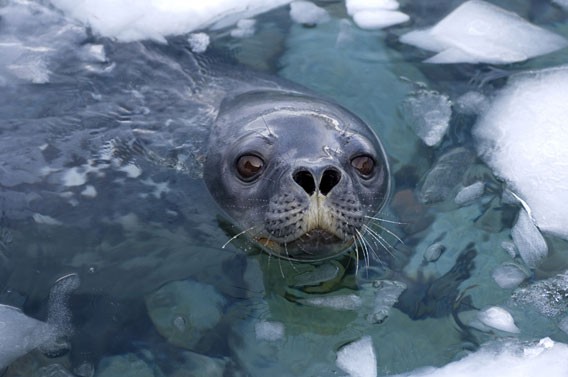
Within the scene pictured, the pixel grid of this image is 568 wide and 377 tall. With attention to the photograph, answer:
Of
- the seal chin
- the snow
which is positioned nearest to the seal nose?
the seal chin

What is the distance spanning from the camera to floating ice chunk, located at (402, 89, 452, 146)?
16.9 feet

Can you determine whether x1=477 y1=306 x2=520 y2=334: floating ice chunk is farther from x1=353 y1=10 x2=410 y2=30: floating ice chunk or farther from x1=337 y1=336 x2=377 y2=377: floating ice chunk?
x1=353 y1=10 x2=410 y2=30: floating ice chunk

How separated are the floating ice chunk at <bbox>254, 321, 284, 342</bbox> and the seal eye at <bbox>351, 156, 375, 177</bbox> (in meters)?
0.74

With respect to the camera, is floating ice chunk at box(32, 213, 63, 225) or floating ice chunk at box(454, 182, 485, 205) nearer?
floating ice chunk at box(32, 213, 63, 225)

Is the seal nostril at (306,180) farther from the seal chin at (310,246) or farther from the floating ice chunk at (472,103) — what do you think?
the floating ice chunk at (472,103)

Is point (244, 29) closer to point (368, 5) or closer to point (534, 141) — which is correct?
point (368, 5)

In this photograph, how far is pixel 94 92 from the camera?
5078 millimetres

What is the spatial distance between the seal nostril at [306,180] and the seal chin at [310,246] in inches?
6.3

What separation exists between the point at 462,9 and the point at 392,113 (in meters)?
0.99

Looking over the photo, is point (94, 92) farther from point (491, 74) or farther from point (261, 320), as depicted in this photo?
point (491, 74)

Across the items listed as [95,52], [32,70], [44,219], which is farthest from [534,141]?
[32,70]

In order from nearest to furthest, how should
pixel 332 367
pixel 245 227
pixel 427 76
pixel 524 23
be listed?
1. pixel 332 367
2. pixel 245 227
3. pixel 427 76
4. pixel 524 23

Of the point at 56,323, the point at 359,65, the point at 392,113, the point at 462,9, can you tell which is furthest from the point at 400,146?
the point at 56,323

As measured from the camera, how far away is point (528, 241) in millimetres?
4562
